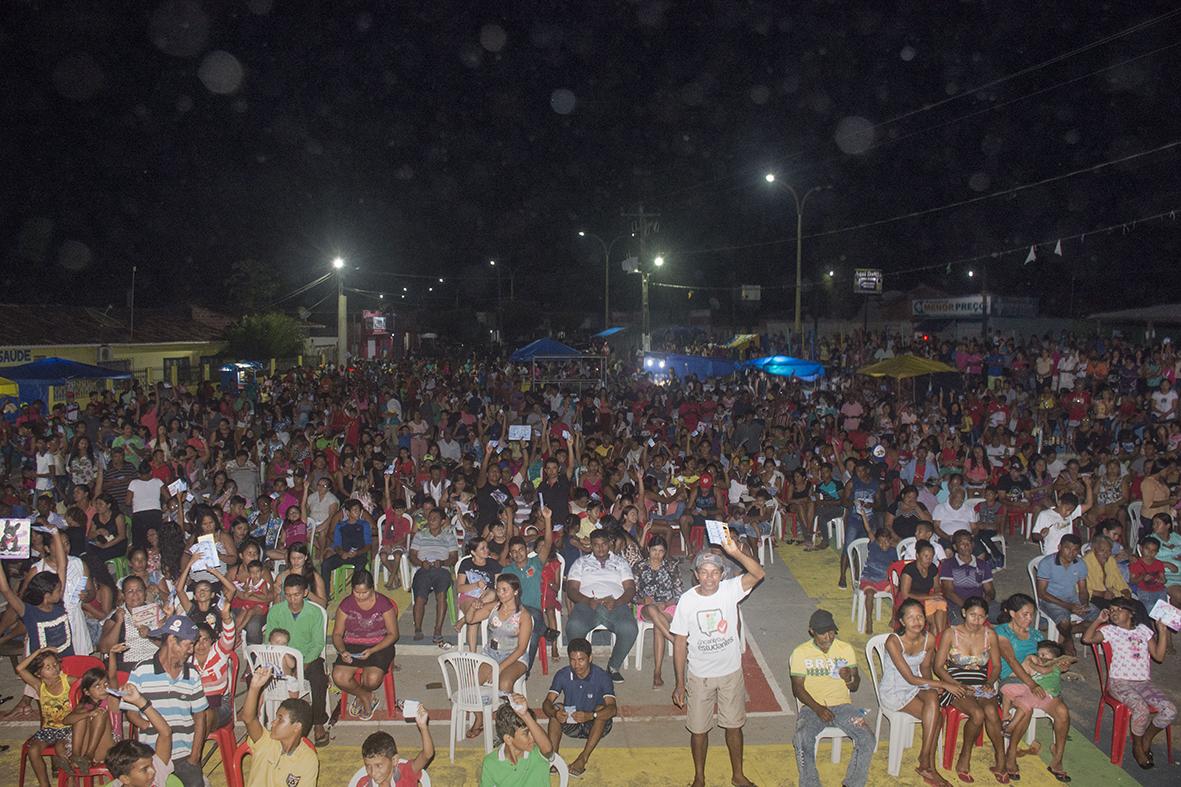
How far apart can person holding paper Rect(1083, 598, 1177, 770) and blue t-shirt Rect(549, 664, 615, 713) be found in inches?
137

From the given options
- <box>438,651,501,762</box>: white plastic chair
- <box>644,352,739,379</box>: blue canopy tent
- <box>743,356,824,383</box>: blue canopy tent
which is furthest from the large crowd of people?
<box>644,352,739,379</box>: blue canopy tent

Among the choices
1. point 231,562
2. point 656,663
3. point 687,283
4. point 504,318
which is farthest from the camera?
point 687,283

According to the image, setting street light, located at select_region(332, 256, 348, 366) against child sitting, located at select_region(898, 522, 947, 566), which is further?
street light, located at select_region(332, 256, 348, 366)

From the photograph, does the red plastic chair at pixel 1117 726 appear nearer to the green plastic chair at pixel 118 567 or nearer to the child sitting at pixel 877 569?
the child sitting at pixel 877 569

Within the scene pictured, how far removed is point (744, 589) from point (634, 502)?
4457 mm

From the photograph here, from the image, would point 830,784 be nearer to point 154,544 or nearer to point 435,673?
point 435,673

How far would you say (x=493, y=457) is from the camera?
11602mm

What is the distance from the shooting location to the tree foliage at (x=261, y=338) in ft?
109

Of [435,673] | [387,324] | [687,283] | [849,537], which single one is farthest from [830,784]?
[687,283]

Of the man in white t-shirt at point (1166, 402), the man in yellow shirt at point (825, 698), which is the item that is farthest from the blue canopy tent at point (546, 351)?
the man in yellow shirt at point (825, 698)

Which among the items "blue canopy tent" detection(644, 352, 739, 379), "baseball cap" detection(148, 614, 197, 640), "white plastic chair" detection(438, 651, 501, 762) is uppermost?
"blue canopy tent" detection(644, 352, 739, 379)

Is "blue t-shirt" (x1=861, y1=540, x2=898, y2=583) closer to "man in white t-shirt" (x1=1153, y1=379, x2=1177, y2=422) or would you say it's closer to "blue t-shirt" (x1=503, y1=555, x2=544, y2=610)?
"blue t-shirt" (x1=503, y1=555, x2=544, y2=610)

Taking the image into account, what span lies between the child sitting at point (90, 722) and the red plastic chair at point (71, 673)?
0.52ft

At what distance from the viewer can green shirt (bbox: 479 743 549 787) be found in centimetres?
439
